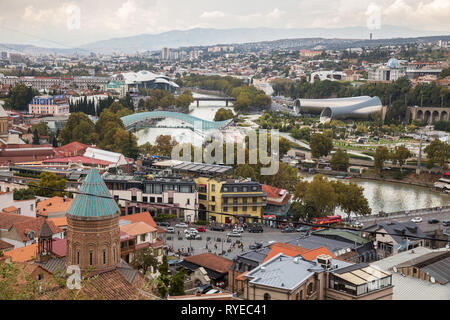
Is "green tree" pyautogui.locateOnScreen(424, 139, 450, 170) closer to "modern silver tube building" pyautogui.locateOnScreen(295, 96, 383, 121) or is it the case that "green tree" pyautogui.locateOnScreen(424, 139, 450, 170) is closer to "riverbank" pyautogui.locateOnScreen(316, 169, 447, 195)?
"riverbank" pyautogui.locateOnScreen(316, 169, 447, 195)

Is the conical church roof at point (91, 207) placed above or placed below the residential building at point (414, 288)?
above

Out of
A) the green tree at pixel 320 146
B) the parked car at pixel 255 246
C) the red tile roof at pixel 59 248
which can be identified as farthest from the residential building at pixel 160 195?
the green tree at pixel 320 146

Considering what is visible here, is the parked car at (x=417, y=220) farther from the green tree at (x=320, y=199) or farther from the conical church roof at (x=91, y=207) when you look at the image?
the conical church roof at (x=91, y=207)

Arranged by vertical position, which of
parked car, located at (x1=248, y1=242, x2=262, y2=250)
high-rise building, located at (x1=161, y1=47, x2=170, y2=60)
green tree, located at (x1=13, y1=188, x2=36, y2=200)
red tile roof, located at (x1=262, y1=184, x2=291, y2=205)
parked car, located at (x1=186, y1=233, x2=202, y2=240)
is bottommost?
parked car, located at (x1=186, y1=233, x2=202, y2=240)

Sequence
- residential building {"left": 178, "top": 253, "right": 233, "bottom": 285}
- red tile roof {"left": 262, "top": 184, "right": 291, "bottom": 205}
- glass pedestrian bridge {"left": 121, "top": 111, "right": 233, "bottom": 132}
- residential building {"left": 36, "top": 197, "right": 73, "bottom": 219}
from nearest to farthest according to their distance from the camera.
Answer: residential building {"left": 178, "top": 253, "right": 233, "bottom": 285} < residential building {"left": 36, "top": 197, "right": 73, "bottom": 219} < red tile roof {"left": 262, "top": 184, "right": 291, "bottom": 205} < glass pedestrian bridge {"left": 121, "top": 111, "right": 233, "bottom": 132}

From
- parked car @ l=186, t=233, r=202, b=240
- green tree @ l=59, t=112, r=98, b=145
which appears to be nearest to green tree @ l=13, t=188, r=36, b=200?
parked car @ l=186, t=233, r=202, b=240

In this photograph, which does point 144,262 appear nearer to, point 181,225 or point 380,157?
point 181,225

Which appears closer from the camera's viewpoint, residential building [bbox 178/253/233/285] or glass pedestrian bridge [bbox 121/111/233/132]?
residential building [bbox 178/253/233/285]
